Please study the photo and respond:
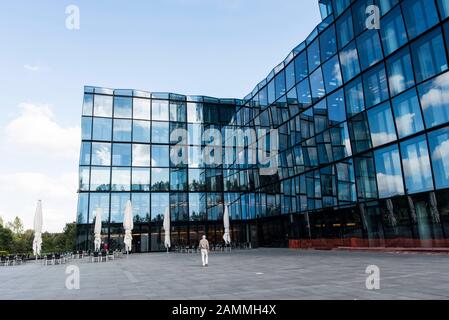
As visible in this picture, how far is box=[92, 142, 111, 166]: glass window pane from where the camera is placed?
3641 cm

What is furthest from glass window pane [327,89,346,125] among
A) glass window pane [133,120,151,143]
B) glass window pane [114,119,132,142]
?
glass window pane [114,119,132,142]

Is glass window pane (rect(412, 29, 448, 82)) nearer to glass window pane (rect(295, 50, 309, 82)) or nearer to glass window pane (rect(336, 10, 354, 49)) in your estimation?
glass window pane (rect(336, 10, 354, 49))

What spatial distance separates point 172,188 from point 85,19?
91.1 feet

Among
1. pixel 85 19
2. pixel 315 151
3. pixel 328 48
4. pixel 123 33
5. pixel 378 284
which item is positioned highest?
pixel 328 48

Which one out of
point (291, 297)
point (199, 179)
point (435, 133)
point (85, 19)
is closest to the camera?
point (291, 297)

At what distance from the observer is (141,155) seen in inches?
1511

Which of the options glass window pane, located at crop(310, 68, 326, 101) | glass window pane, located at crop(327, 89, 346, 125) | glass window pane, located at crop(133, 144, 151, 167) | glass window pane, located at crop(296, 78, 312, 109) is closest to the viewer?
glass window pane, located at crop(327, 89, 346, 125)

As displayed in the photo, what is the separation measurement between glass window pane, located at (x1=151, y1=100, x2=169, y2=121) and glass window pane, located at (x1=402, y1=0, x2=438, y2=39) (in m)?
28.0

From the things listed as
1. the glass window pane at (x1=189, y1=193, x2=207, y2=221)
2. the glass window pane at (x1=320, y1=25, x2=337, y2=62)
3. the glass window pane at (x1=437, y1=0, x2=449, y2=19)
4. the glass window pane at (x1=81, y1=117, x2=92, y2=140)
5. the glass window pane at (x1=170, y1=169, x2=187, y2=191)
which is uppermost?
the glass window pane at (x1=320, y1=25, x2=337, y2=62)

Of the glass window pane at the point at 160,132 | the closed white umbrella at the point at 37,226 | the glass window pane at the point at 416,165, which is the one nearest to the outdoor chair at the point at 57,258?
the closed white umbrella at the point at 37,226
